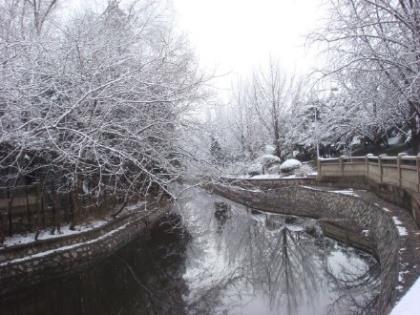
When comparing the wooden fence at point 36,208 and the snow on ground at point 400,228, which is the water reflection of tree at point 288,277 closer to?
the snow on ground at point 400,228

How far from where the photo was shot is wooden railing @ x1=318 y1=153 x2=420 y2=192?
1088 centimetres

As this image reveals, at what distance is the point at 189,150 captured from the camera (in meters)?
13.3

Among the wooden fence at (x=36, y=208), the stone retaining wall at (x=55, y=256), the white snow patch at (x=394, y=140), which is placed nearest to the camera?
the stone retaining wall at (x=55, y=256)

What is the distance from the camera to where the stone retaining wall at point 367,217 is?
627cm

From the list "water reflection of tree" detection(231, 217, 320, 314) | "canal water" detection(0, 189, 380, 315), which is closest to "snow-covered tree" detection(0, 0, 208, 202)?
"canal water" detection(0, 189, 380, 315)

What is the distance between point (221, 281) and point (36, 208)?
19.5ft

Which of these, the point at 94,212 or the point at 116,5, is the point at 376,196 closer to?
the point at 94,212

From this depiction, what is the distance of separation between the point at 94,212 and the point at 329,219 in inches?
344

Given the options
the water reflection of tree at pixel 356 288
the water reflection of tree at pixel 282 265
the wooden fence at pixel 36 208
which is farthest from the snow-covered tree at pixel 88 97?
the water reflection of tree at pixel 356 288

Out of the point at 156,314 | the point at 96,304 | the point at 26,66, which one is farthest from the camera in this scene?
the point at 96,304

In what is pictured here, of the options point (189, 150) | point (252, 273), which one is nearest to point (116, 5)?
point (189, 150)

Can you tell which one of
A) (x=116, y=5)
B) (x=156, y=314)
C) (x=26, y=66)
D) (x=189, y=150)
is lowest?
(x=156, y=314)

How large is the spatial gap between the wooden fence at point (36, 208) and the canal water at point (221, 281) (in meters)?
2.03

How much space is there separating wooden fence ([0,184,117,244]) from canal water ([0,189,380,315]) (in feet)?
6.67
